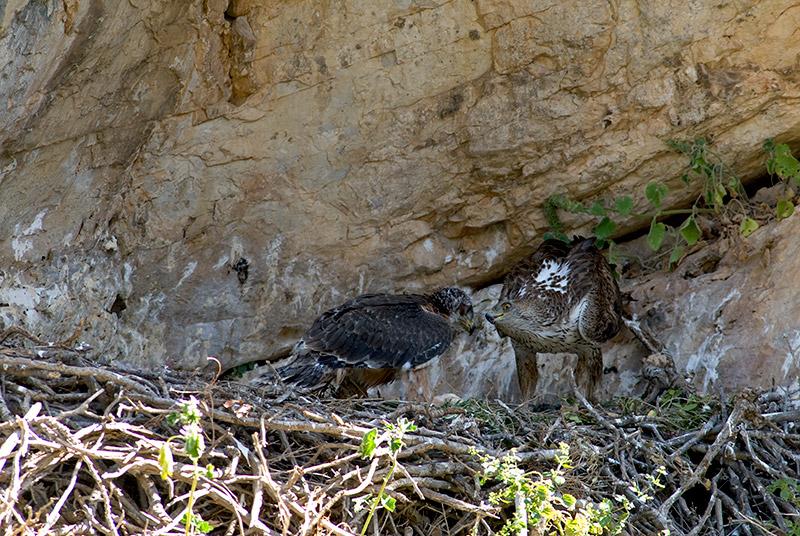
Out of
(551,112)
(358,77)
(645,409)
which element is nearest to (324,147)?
(358,77)

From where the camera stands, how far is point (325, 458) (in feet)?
17.1

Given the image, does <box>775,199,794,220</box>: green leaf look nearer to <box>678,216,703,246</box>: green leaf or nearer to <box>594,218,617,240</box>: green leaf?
<box>678,216,703,246</box>: green leaf

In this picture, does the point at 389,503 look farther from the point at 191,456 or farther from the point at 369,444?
→ the point at 191,456

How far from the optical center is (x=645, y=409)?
6.41m

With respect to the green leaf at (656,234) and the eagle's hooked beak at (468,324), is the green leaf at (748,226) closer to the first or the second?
the green leaf at (656,234)

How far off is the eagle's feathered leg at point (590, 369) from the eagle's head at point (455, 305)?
0.70 meters

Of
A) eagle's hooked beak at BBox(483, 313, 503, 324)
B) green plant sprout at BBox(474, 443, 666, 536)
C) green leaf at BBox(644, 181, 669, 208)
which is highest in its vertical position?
green plant sprout at BBox(474, 443, 666, 536)

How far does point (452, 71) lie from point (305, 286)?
1.55 m

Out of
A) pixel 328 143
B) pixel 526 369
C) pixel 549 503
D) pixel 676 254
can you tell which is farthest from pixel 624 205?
pixel 549 503

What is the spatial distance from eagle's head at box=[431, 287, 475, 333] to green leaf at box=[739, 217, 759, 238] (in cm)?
165

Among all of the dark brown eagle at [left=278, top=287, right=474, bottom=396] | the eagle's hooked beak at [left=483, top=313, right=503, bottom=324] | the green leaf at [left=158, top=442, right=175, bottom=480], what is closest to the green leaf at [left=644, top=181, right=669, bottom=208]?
the eagle's hooked beak at [left=483, top=313, right=503, bottom=324]

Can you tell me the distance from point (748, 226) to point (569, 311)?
3.74ft

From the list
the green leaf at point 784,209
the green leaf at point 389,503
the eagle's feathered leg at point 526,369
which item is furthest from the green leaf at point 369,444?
the green leaf at point 784,209

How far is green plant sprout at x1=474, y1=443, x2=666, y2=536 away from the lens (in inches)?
191
